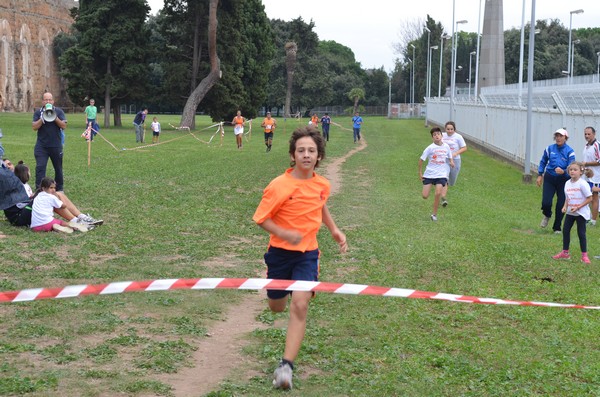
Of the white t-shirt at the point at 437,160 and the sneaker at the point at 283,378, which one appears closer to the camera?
the sneaker at the point at 283,378

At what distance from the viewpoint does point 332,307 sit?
8156 mm

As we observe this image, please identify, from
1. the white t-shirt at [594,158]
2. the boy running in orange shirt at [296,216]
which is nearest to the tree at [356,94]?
the white t-shirt at [594,158]

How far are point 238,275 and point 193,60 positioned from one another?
4693 cm

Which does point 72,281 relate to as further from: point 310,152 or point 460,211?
point 460,211

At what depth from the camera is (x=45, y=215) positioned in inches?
478

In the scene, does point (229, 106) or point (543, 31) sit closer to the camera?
point (229, 106)

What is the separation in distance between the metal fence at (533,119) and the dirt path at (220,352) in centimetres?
1653

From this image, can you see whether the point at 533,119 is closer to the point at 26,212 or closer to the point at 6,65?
the point at 26,212

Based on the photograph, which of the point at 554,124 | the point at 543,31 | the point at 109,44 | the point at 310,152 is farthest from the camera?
the point at 543,31

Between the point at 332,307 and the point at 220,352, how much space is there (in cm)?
191

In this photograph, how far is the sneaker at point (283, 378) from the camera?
5531 millimetres

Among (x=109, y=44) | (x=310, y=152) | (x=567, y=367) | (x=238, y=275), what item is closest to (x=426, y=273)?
(x=238, y=275)

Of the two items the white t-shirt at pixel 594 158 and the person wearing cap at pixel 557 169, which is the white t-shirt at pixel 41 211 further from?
the white t-shirt at pixel 594 158

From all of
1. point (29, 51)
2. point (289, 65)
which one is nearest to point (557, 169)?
point (29, 51)
